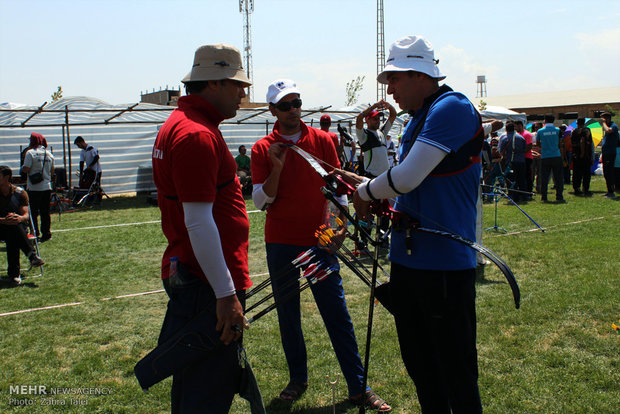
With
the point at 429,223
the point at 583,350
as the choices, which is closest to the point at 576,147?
the point at 583,350

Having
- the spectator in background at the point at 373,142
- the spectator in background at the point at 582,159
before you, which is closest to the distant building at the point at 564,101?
the spectator in background at the point at 582,159

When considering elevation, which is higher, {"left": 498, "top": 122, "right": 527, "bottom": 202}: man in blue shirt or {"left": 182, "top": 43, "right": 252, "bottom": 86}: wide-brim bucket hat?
{"left": 182, "top": 43, "right": 252, "bottom": 86}: wide-brim bucket hat

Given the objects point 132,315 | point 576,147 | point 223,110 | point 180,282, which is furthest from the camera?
point 576,147

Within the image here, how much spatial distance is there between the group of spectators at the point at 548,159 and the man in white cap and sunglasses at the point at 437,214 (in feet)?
38.6

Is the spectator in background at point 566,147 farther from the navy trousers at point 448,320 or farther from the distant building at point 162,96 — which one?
the distant building at point 162,96

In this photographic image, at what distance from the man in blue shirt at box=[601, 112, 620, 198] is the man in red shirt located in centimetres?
1410

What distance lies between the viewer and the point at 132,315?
18.4 ft

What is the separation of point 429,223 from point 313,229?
127 cm

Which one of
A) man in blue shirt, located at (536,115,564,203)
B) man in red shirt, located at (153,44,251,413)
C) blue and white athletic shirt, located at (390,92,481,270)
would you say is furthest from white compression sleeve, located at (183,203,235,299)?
man in blue shirt, located at (536,115,564,203)

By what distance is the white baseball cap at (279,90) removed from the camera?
3619 millimetres

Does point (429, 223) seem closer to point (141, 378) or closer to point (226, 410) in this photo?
point (226, 410)

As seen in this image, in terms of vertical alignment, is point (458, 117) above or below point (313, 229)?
above

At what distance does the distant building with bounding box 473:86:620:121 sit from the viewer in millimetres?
51812

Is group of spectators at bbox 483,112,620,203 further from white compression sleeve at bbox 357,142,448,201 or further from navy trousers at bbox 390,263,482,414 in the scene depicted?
white compression sleeve at bbox 357,142,448,201
